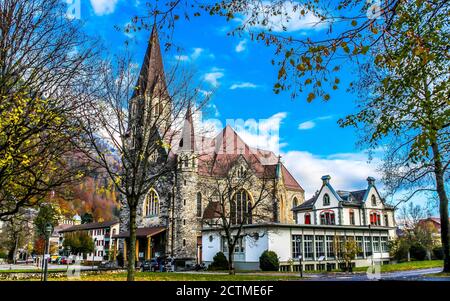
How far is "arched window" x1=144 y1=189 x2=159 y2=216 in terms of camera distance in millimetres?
48969

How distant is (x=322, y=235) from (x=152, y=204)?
22.5 metres

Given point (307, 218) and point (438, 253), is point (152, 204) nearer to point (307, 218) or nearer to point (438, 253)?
point (307, 218)

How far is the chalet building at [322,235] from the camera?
113 feet

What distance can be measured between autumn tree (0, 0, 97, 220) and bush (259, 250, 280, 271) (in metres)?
22.3

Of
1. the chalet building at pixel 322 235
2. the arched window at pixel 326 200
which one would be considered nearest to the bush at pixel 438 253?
the chalet building at pixel 322 235

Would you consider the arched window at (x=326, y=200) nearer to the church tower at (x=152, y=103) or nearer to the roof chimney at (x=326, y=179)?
the roof chimney at (x=326, y=179)

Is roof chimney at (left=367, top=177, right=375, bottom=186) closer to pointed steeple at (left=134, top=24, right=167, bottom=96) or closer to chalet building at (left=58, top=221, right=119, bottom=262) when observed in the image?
pointed steeple at (left=134, top=24, right=167, bottom=96)

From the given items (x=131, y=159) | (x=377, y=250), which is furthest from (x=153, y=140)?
(x=377, y=250)

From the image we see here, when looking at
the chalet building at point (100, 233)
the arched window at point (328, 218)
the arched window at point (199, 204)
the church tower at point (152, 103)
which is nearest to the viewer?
the church tower at point (152, 103)

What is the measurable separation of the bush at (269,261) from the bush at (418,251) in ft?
62.2

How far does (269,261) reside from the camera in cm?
3216

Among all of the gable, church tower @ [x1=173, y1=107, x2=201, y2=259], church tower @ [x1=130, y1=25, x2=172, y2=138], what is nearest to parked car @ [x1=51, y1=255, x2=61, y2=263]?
church tower @ [x1=173, y1=107, x2=201, y2=259]

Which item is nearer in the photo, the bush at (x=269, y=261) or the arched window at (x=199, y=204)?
the bush at (x=269, y=261)
